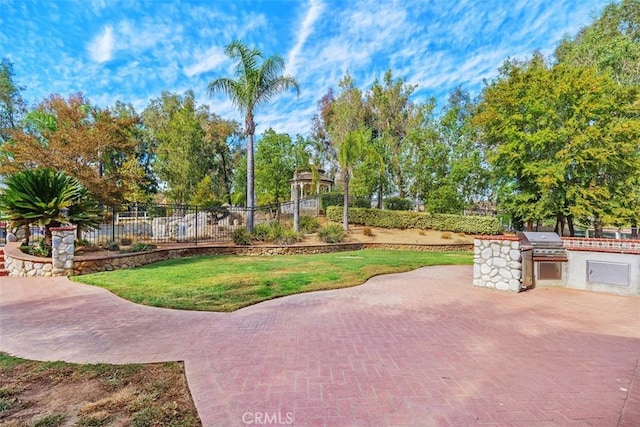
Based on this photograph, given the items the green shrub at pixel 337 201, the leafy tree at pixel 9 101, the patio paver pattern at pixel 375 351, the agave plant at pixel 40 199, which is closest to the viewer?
the patio paver pattern at pixel 375 351

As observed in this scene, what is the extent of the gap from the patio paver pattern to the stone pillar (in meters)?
1.83

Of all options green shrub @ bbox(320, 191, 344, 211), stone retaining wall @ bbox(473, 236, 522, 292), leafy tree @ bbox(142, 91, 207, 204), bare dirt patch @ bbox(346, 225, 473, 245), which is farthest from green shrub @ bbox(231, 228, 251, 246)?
leafy tree @ bbox(142, 91, 207, 204)

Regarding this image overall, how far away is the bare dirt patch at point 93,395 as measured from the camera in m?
2.35

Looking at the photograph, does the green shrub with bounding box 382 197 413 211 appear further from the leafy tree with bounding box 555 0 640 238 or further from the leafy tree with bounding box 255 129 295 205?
the leafy tree with bounding box 555 0 640 238

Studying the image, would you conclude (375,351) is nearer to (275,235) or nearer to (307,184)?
(275,235)

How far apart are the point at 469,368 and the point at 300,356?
6.21 ft

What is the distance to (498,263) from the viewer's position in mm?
6949

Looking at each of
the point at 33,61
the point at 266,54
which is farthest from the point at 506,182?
the point at 33,61

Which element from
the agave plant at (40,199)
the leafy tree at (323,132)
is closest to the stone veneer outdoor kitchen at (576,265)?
the agave plant at (40,199)

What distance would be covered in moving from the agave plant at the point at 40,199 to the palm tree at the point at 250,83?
6.97 meters

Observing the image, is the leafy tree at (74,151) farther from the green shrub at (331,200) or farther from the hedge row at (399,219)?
the green shrub at (331,200)

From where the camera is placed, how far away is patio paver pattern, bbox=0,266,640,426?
8.26 ft

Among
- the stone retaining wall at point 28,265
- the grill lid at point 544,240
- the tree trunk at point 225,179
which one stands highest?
the tree trunk at point 225,179

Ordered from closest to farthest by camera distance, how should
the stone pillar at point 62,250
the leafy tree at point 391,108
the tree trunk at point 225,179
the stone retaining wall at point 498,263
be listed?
the stone retaining wall at point 498,263 → the stone pillar at point 62,250 → the leafy tree at point 391,108 → the tree trunk at point 225,179
